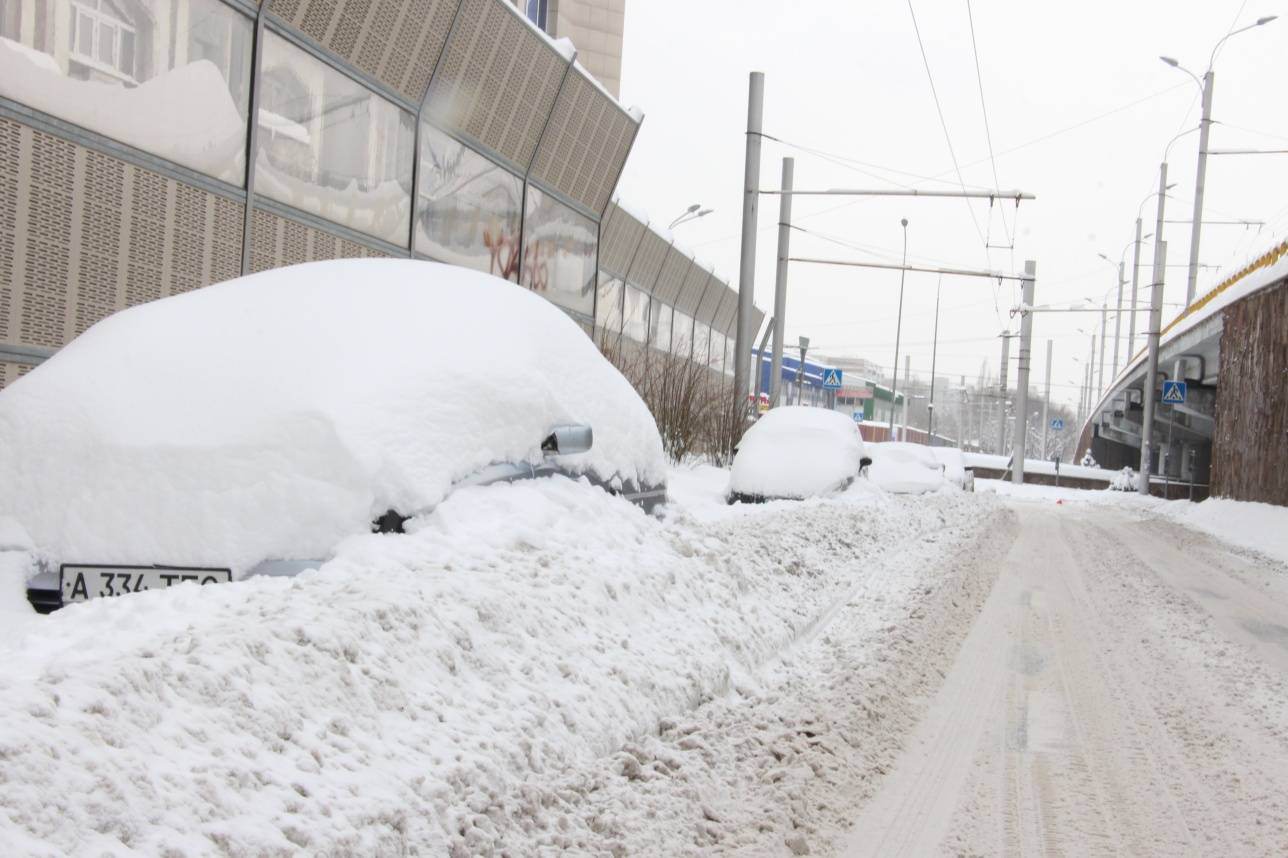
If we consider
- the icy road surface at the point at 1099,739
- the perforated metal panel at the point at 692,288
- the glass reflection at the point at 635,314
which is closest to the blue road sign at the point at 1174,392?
the perforated metal panel at the point at 692,288

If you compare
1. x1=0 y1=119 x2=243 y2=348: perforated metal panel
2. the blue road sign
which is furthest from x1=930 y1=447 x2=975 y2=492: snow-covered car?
x1=0 y1=119 x2=243 y2=348: perforated metal panel

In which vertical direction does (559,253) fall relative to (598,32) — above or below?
below

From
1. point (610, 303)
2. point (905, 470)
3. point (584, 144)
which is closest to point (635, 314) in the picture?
point (610, 303)

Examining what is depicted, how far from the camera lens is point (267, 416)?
473 centimetres

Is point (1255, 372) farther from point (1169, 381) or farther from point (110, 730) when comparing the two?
point (110, 730)

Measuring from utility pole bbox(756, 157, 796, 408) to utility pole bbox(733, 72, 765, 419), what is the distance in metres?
2.46

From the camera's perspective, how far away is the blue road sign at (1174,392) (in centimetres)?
3403

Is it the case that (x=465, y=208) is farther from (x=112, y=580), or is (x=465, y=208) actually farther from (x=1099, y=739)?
(x=1099, y=739)

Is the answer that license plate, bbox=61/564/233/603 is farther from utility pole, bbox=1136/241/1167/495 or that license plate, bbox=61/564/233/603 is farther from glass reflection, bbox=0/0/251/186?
utility pole, bbox=1136/241/1167/495

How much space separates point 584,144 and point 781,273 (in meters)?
7.95

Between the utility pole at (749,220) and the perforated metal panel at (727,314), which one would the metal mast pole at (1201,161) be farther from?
the utility pole at (749,220)

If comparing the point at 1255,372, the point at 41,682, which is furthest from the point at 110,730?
the point at 1255,372

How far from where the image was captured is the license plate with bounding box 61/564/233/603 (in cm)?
423

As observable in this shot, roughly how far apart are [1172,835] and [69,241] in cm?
820
